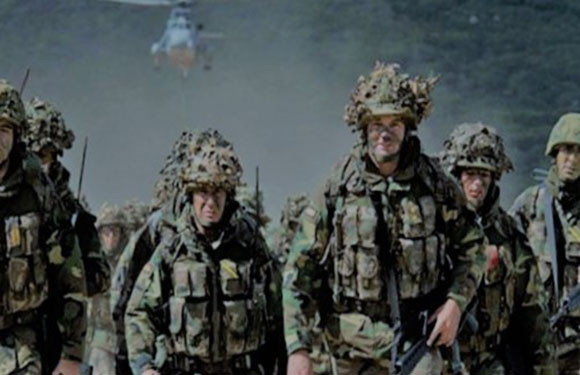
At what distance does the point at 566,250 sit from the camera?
10172 millimetres

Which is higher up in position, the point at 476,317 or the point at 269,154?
the point at 269,154

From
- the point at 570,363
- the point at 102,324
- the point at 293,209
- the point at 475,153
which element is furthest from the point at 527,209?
the point at 293,209

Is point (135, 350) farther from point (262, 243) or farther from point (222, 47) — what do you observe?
point (222, 47)

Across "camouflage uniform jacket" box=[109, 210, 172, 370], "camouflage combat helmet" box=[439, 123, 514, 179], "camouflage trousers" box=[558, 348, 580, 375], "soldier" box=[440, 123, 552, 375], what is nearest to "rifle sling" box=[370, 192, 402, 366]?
"soldier" box=[440, 123, 552, 375]

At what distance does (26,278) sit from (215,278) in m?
1.00

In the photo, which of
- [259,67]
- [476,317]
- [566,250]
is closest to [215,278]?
[476,317]

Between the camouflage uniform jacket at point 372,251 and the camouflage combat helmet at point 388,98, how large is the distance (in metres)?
0.17

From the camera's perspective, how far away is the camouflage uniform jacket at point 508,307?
905 centimetres

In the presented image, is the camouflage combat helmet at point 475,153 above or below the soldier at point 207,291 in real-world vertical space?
above

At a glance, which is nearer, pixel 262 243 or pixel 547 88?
pixel 262 243

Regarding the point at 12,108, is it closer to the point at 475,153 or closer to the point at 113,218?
the point at 475,153

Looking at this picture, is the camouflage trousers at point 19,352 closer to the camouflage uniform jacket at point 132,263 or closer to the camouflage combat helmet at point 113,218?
the camouflage uniform jacket at point 132,263

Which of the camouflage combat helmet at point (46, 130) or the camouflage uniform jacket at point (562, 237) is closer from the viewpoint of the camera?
the camouflage combat helmet at point (46, 130)

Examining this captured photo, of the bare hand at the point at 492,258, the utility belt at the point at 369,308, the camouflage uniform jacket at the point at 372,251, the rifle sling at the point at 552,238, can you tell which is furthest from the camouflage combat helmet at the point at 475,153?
the utility belt at the point at 369,308
